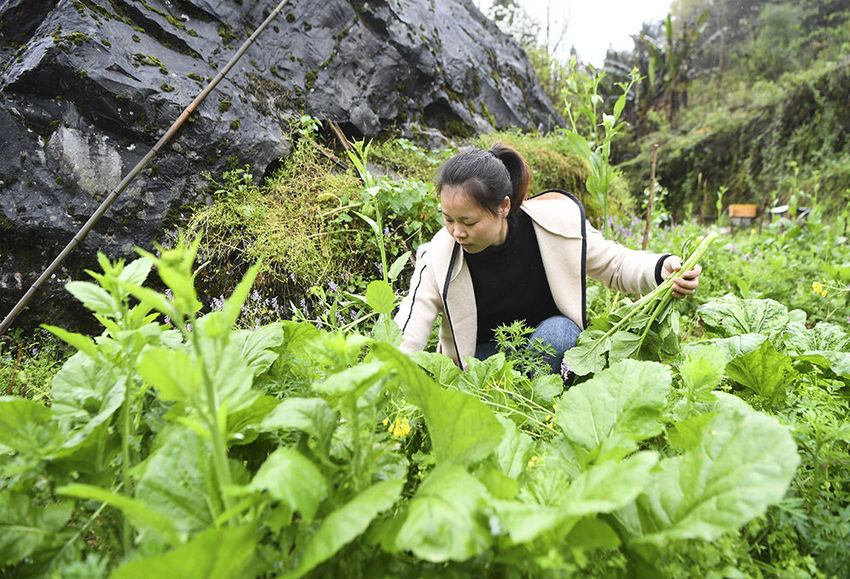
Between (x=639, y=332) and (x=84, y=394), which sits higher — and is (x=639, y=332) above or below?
below

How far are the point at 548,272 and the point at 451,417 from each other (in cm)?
148

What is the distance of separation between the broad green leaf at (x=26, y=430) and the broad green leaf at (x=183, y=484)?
19 cm

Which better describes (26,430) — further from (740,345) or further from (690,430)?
(740,345)

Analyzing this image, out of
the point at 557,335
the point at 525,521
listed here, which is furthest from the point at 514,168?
the point at 525,521

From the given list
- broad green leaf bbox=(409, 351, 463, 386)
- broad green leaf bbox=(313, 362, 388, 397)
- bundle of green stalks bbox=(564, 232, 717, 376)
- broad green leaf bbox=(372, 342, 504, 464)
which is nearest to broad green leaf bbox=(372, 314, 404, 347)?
broad green leaf bbox=(409, 351, 463, 386)

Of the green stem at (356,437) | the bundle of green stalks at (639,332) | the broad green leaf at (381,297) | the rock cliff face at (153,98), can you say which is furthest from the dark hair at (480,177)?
the rock cliff face at (153,98)

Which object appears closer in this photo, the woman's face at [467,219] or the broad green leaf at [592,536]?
the broad green leaf at [592,536]

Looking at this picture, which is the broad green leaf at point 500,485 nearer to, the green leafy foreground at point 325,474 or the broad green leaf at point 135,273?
the green leafy foreground at point 325,474

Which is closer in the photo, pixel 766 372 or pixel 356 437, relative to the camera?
pixel 356 437

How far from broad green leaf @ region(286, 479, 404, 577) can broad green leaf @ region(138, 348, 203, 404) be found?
0.22 metres

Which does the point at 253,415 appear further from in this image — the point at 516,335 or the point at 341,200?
the point at 341,200

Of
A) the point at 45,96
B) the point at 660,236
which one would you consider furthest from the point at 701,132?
the point at 45,96

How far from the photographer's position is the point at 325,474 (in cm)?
68

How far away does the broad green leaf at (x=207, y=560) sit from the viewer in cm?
45
